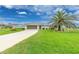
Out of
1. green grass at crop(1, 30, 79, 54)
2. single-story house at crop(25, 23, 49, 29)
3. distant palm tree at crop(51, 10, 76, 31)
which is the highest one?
distant palm tree at crop(51, 10, 76, 31)

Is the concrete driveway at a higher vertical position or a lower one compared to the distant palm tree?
lower

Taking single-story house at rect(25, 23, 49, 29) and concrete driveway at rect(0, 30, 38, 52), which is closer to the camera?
concrete driveway at rect(0, 30, 38, 52)

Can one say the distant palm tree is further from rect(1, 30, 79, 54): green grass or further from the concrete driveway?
the concrete driveway

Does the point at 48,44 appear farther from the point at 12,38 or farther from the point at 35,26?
the point at 12,38

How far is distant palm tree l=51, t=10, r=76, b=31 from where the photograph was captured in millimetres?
2475

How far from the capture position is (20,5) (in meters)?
2.43

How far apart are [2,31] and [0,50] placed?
0.24 meters

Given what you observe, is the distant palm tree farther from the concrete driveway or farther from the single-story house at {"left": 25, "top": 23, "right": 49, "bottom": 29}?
the concrete driveway

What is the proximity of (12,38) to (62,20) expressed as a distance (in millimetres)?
672

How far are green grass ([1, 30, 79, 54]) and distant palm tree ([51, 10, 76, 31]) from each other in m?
0.11

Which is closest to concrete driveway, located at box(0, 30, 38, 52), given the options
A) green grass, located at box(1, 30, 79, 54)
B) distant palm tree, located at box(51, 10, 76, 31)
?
green grass, located at box(1, 30, 79, 54)

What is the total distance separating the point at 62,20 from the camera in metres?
2.53
